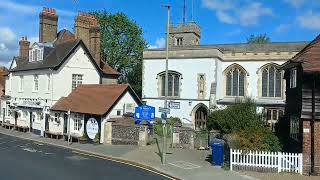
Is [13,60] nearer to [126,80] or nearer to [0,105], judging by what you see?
[0,105]

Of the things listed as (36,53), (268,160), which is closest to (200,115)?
(36,53)

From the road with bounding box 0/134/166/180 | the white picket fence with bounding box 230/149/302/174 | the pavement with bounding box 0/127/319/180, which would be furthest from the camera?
the white picket fence with bounding box 230/149/302/174

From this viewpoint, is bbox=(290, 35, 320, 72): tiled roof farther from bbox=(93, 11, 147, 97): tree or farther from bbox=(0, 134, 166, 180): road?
bbox=(93, 11, 147, 97): tree

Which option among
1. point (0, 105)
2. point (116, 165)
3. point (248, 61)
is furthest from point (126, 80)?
point (116, 165)

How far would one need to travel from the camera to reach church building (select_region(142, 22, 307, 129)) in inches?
1709

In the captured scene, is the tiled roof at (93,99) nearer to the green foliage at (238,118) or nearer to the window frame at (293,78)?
the green foliage at (238,118)

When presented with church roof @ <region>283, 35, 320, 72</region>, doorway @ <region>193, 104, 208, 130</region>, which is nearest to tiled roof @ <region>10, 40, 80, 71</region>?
doorway @ <region>193, 104, 208, 130</region>

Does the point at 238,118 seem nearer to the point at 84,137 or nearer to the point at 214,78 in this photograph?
the point at 84,137

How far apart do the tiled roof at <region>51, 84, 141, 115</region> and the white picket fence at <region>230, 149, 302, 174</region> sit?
42.1 ft

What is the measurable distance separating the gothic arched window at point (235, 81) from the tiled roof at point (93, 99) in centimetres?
1520

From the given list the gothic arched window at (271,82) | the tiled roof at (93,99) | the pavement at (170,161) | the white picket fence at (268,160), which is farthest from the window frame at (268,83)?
the white picket fence at (268,160)

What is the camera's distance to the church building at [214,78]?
43.4 metres

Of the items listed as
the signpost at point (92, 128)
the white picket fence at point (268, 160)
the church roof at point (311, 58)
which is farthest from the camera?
the signpost at point (92, 128)

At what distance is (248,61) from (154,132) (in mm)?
18388
